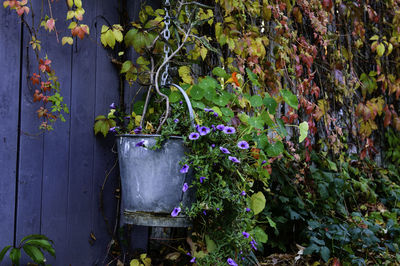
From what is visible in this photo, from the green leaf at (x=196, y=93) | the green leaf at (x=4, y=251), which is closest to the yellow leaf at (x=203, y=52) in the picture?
the green leaf at (x=196, y=93)

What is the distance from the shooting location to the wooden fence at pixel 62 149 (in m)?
1.66

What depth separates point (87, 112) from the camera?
188cm

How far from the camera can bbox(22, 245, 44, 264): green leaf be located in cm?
155

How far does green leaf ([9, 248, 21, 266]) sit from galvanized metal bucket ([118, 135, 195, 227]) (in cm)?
42

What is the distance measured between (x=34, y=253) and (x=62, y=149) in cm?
45

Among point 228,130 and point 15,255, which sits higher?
point 228,130

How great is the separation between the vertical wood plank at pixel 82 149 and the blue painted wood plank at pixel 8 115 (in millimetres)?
239

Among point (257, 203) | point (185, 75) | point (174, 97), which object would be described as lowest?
point (257, 203)

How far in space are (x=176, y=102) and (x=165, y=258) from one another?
2.37 ft

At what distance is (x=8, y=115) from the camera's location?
5.45ft

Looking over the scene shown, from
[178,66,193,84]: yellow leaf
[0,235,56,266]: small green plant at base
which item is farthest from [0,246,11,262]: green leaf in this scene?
[178,66,193,84]: yellow leaf

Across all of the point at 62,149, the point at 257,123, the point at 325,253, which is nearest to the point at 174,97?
the point at 257,123

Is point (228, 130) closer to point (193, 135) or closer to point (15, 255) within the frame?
point (193, 135)

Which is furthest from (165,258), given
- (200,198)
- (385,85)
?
(385,85)
